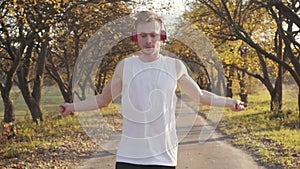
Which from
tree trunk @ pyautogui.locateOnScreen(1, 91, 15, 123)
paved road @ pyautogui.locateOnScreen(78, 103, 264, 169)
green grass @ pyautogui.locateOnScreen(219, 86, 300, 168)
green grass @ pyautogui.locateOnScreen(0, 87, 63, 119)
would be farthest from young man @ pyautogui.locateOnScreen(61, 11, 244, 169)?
green grass @ pyautogui.locateOnScreen(0, 87, 63, 119)

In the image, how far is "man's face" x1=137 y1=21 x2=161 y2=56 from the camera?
2690mm

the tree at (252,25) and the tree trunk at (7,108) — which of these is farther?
the tree at (252,25)

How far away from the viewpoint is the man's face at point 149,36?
2.69 meters

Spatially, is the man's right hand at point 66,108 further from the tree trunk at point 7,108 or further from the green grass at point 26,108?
the green grass at point 26,108

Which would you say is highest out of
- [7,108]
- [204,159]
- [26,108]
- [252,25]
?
[252,25]

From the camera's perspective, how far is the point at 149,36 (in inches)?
106

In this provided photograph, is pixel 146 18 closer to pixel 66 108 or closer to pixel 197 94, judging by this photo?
pixel 197 94

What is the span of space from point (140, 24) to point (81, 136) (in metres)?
11.2

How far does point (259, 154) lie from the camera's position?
10.1 m

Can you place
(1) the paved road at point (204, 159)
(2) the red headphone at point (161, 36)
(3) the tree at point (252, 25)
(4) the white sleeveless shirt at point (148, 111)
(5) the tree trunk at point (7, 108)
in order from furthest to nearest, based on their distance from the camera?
(3) the tree at point (252, 25) → (5) the tree trunk at point (7, 108) → (1) the paved road at point (204, 159) → (2) the red headphone at point (161, 36) → (4) the white sleeveless shirt at point (148, 111)

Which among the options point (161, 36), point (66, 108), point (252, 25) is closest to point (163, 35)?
point (161, 36)

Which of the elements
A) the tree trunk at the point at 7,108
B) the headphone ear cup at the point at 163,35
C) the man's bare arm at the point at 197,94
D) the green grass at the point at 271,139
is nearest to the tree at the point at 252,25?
the green grass at the point at 271,139

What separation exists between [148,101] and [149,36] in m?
0.43

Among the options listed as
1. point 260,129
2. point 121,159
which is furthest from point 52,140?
point 121,159
